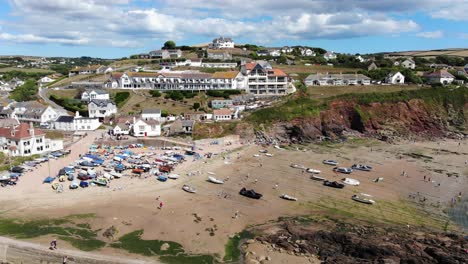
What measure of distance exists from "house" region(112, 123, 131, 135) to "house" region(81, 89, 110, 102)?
17738 millimetres

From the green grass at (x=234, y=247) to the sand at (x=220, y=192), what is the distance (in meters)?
0.49

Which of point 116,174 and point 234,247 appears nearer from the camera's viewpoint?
point 234,247

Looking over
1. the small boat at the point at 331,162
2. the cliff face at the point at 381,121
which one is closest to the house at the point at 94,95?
the cliff face at the point at 381,121

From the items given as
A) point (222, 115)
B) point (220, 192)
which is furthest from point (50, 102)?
point (220, 192)

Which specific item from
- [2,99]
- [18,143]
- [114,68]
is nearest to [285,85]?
[114,68]

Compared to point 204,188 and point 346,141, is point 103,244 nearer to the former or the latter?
point 204,188

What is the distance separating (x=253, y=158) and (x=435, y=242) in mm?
25701

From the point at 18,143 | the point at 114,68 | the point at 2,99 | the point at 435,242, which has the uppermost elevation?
the point at 114,68

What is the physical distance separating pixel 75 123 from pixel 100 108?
6.42m

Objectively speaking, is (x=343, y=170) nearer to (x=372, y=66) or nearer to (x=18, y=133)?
(x=18, y=133)

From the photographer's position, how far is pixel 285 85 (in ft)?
267

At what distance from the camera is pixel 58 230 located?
91.1 feet

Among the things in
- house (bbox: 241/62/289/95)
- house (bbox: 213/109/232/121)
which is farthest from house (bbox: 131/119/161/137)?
house (bbox: 241/62/289/95)

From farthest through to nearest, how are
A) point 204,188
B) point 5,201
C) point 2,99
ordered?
point 2,99, point 204,188, point 5,201
